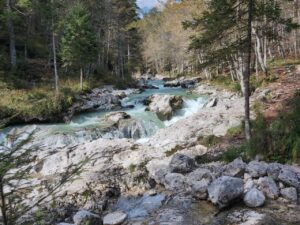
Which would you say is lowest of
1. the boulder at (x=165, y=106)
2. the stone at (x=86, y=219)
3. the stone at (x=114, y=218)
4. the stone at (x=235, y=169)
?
the stone at (x=114, y=218)

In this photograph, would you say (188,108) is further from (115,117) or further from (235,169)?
(235,169)

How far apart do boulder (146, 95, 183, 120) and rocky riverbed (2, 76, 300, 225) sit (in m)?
5.57

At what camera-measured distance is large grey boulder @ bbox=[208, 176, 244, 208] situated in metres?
8.66

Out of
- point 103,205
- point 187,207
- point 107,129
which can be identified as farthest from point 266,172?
point 107,129

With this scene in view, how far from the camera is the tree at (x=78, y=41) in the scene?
31316mm

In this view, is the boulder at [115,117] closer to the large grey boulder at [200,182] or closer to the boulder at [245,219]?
the large grey boulder at [200,182]

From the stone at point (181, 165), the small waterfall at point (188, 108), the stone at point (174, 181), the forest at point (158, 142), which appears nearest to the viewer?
the forest at point (158, 142)

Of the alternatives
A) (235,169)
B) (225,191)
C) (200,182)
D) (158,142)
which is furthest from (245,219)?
(158,142)

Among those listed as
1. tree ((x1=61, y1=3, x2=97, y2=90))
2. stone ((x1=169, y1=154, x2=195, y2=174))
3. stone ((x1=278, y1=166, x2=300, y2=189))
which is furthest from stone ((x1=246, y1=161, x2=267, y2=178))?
tree ((x1=61, y1=3, x2=97, y2=90))

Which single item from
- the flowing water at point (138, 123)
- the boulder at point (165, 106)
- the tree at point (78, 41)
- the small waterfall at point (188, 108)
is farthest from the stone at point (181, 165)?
the tree at point (78, 41)

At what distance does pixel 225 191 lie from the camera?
8797 millimetres

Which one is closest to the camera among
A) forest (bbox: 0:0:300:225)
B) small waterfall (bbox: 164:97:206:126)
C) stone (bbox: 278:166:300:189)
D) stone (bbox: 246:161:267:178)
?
forest (bbox: 0:0:300:225)

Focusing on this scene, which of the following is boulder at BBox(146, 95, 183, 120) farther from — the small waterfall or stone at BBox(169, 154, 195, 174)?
stone at BBox(169, 154, 195, 174)

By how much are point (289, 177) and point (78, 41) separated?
25913 mm
